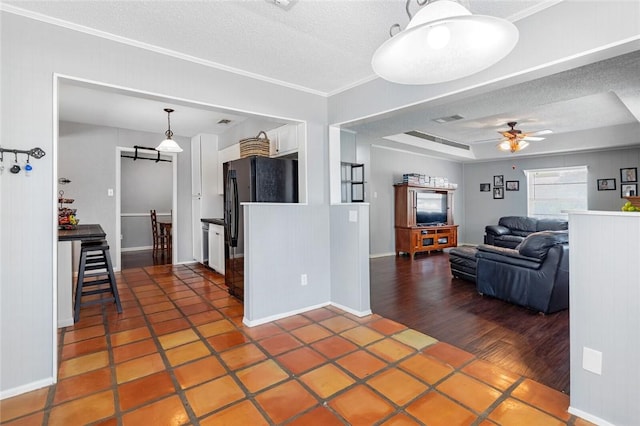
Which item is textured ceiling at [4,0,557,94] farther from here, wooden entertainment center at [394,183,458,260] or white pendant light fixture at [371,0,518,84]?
wooden entertainment center at [394,183,458,260]

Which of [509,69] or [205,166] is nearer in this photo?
[509,69]

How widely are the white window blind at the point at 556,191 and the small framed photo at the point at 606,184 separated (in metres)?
0.28

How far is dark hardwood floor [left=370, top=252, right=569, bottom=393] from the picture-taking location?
2.25m

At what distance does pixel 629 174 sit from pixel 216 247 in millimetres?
8057

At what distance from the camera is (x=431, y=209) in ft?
24.3

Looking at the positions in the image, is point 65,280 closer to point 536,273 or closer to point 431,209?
point 536,273

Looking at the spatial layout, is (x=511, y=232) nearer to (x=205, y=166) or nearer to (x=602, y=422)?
(x=602, y=422)

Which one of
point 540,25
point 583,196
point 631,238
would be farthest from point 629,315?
point 583,196

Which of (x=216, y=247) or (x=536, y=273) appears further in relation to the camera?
(x=216, y=247)

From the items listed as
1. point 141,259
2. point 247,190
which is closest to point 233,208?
point 247,190

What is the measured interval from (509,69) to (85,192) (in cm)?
581

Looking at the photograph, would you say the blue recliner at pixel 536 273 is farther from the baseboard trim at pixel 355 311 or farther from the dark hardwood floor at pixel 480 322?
the baseboard trim at pixel 355 311

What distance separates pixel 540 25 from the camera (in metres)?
1.87

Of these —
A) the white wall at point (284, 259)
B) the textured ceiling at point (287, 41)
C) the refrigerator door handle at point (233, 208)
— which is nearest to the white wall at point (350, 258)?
the white wall at point (284, 259)
